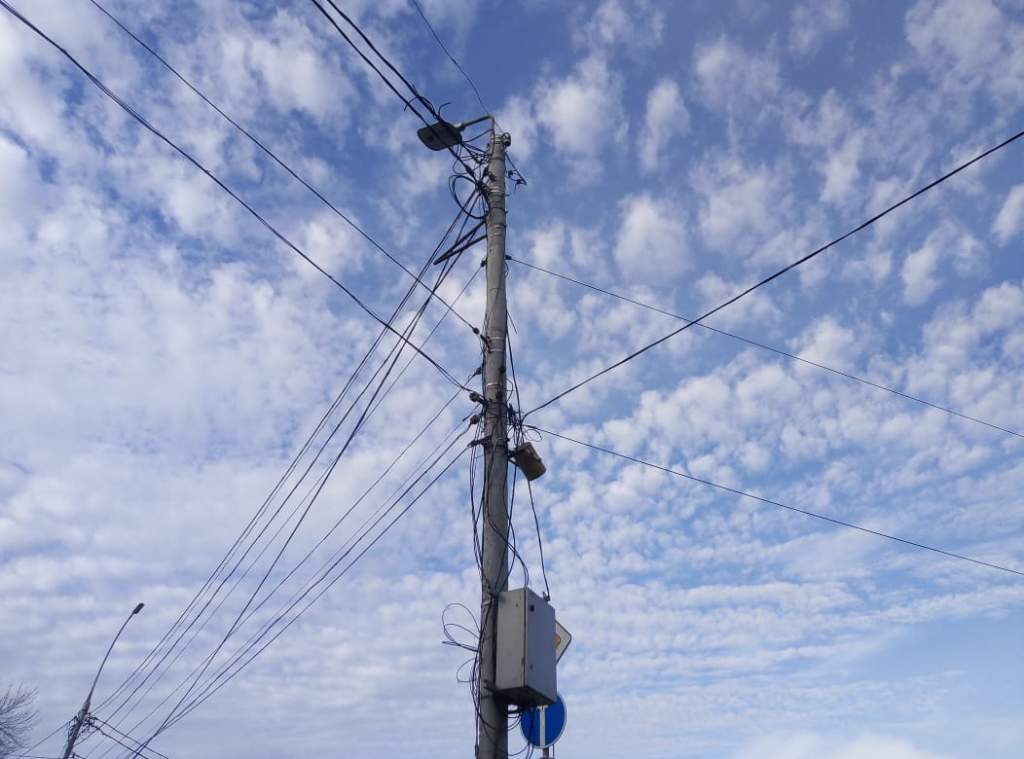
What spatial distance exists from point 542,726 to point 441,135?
6057 mm

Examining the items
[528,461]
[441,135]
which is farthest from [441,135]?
[528,461]

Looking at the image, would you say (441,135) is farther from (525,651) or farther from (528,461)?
(525,651)

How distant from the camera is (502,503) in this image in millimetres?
6863

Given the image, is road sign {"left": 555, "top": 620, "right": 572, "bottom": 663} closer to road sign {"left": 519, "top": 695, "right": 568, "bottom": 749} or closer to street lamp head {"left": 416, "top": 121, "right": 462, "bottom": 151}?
road sign {"left": 519, "top": 695, "right": 568, "bottom": 749}

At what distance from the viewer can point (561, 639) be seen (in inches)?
275

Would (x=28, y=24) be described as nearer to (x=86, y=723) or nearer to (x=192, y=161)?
(x=192, y=161)

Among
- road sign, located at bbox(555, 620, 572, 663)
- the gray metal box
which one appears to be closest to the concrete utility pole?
the gray metal box

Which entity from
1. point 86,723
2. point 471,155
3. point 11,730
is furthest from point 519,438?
point 11,730

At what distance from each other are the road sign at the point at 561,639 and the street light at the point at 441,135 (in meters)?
5.23

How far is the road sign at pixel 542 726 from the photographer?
6.43 m

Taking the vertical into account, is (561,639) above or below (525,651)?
above

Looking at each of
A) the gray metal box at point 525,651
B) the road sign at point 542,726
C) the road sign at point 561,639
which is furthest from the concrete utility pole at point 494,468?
the road sign at point 561,639

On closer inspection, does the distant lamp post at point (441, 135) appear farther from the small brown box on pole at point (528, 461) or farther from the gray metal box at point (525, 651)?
the gray metal box at point (525, 651)

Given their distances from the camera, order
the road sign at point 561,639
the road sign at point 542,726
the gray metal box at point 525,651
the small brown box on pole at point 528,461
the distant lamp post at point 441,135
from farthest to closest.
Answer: the distant lamp post at point 441,135 → the small brown box on pole at point 528,461 → the road sign at point 561,639 → the road sign at point 542,726 → the gray metal box at point 525,651
